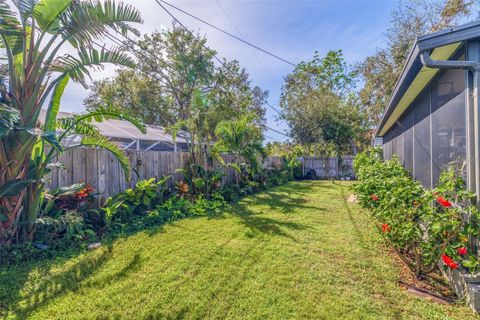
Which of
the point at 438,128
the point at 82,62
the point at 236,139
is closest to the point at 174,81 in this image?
the point at 236,139

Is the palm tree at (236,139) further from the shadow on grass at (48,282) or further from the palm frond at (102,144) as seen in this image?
the shadow on grass at (48,282)

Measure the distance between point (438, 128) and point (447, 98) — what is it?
0.55 metres

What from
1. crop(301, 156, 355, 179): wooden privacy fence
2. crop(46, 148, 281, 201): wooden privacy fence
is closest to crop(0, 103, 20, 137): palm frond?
crop(46, 148, 281, 201): wooden privacy fence

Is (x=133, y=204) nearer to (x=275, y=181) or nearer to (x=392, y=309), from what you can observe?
(x=392, y=309)

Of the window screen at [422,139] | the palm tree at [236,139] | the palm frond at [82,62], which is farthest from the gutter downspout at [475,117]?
the palm tree at [236,139]

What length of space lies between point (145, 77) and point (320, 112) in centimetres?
1099

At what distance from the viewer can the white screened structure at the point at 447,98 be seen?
257cm

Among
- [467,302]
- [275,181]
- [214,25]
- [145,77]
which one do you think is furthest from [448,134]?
[145,77]

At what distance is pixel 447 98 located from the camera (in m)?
3.27

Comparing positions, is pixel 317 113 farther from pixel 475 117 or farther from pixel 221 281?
pixel 221 281

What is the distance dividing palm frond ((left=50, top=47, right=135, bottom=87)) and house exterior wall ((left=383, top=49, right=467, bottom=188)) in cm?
504

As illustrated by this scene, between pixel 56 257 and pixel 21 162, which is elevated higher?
pixel 21 162

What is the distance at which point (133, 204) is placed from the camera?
5133 millimetres

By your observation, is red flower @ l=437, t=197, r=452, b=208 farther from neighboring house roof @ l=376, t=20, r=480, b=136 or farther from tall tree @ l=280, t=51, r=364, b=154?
tall tree @ l=280, t=51, r=364, b=154
